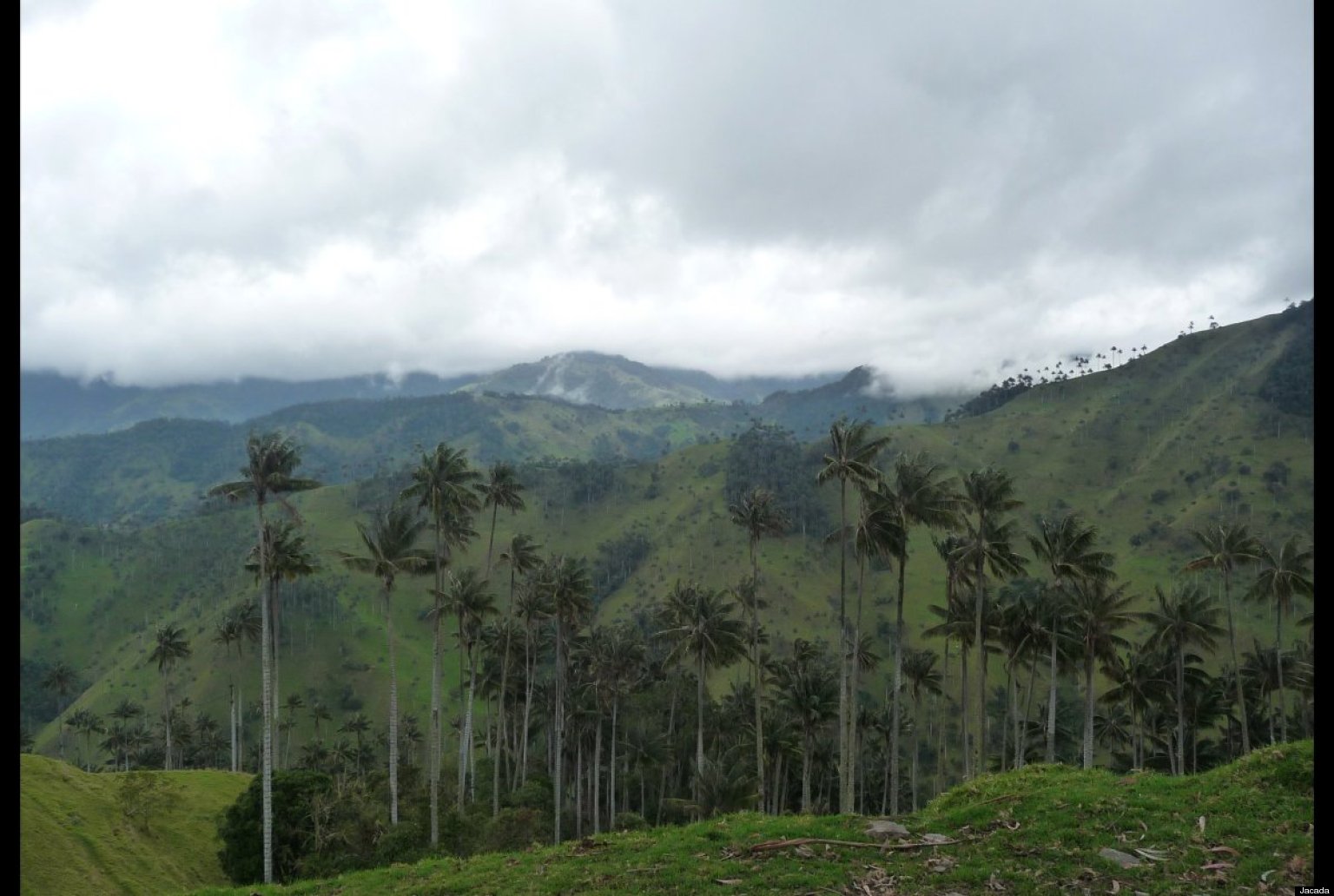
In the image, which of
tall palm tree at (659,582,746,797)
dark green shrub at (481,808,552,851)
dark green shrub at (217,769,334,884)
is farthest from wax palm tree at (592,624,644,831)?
dark green shrub at (217,769,334,884)

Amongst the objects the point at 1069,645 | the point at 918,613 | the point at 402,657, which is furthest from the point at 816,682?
the point at 402,657

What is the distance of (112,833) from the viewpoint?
4825 centimetres

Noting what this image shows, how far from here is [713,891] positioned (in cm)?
1728

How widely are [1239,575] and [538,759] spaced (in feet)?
506

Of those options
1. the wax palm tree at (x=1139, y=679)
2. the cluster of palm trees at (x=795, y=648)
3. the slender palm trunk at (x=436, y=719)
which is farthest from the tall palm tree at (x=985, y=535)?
the slender palm trunk at (x=436, y=719)

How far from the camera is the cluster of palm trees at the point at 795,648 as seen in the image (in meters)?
47.1

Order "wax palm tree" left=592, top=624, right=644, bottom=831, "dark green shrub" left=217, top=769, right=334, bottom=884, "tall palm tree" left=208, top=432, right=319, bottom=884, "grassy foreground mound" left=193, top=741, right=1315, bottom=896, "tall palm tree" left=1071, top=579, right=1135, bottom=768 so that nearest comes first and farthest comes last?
1. "grassy foreground mound" left=193, top=741, right=1315, bottom=896
2. "tall palm tree" left=208, top=432, right=319, bottom=884
3. "dark green shrub" left=217, top=769, right=334, bottom=884
4. "tall palm tree" left=1071, top=579, right=1135, bottom=768
5. "wax palm tree" left=592, top=624, right=644, bottom=831

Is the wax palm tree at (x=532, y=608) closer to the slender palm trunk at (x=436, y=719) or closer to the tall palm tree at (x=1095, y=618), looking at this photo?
the slender palm trunk at (x=436, y=719)

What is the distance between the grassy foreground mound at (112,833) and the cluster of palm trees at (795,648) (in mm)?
9460

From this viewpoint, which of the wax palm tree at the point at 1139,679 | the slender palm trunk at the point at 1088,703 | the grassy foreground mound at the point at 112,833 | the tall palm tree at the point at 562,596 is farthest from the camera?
the wax palm tree at the point at 1139,679

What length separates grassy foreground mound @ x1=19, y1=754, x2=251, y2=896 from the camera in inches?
1676

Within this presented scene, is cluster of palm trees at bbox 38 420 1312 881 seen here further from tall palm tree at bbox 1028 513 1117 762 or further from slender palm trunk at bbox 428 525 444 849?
slender palm trunk at bbox 428 525 444 849

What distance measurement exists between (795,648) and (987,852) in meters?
57.6

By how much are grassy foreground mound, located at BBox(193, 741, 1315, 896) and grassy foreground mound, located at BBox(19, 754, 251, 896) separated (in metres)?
31.8
